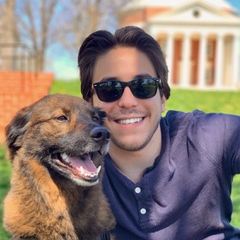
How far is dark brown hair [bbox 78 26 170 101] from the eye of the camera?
3734 mm

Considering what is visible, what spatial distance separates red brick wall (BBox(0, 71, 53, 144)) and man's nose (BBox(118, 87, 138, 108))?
9.35 meters

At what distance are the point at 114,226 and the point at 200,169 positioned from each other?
612 mm

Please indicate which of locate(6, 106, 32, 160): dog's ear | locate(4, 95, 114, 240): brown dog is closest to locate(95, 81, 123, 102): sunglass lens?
locate(4, 95, 114, 240): brown dog

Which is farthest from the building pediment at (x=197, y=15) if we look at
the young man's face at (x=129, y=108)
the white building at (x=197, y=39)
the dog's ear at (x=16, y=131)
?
the dog's ear at (x=16, y=131)

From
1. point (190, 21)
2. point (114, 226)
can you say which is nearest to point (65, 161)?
point (114, 226)

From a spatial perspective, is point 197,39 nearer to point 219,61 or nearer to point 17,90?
point 219,61

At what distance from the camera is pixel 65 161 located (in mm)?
3369

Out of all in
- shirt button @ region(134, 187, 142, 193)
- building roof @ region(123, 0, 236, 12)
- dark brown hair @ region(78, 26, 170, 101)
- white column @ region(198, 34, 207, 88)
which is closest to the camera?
shirt button @ region(134, 187, 142, 193)

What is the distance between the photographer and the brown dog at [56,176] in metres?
3.28

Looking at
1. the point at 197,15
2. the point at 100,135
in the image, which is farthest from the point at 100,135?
the point at 197,15

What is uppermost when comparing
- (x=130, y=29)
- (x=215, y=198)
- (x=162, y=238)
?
(x=130, y=29)

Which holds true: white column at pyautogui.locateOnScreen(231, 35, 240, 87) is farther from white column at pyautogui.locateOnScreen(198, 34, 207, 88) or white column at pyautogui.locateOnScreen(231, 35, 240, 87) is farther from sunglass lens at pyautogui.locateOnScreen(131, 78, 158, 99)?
sunglass lens at pyautogui.locateOnScreen(131, 78, 158, 99)

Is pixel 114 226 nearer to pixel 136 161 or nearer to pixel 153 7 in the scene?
pixel 136 161

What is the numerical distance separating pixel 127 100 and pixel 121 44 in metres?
0.40
